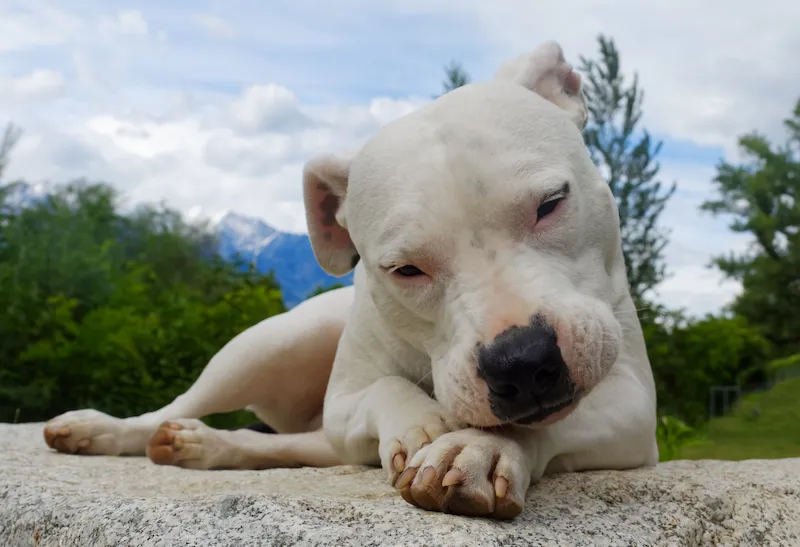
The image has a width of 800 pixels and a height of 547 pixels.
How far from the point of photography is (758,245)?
17.7 meters

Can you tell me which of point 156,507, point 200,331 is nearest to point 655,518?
point 156,507

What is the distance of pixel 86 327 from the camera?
5.76 m

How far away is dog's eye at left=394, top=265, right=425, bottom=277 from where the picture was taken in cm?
234

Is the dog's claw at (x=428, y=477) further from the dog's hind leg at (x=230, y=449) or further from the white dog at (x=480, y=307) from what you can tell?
the dog's hind leg at (x=230, y=449)

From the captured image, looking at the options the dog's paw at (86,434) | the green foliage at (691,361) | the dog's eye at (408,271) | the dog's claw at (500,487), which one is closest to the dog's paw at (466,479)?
the dog's claw at (500,487)

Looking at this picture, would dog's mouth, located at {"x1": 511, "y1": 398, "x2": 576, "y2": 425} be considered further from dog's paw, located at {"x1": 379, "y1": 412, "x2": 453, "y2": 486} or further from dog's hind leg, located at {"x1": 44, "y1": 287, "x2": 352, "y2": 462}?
dog's hind leg, located at {"x1": 44, "y1": 287, "x2": 352, "y2": 462}

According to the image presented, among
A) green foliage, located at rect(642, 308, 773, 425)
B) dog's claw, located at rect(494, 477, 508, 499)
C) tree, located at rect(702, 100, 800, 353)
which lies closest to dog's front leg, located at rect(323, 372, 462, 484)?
dog's claw, located at rect(494, 477, 508, 499)

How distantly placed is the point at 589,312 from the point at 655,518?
1.78 feet

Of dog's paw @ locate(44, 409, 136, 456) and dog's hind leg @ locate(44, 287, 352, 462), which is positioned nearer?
dog's paw @ locate(44, 409, 136, 456)

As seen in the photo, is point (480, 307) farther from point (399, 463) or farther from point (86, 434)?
point (86, 434)

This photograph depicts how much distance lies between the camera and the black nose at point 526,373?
1.93 m

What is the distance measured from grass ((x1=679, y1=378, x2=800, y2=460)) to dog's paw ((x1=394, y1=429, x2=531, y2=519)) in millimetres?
5350

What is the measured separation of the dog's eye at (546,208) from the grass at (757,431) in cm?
510

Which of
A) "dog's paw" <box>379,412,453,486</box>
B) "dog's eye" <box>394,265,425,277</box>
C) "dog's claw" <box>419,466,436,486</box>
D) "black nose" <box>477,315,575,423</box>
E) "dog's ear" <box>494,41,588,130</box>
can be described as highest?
"dog's ear" <box>494,41,588,130</box>
